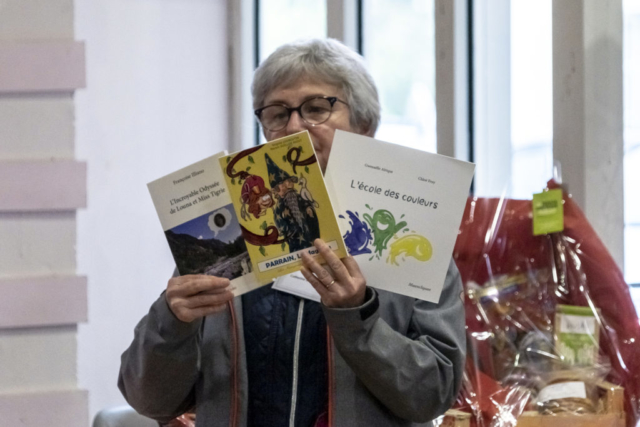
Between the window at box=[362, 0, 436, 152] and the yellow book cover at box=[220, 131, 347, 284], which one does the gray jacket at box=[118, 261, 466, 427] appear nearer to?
the yellow book cover at box=[220, 131, 347, 284]

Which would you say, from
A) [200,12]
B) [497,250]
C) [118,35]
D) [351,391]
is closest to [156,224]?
[118,35]

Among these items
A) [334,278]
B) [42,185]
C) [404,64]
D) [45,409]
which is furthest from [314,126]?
[404,64]

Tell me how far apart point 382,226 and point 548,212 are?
0.66 metres

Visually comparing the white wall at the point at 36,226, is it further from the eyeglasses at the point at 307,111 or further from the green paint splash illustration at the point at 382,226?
the green paint splash illustration at the point at 382,226

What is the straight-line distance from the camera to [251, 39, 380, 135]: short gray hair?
4.64 feet

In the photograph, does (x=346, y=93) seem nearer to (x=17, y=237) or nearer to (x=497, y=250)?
(x=497, y=250)

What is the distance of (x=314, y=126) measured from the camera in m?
1.38

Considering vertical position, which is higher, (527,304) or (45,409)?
(527,304)

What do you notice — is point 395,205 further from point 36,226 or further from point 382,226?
point 36,226

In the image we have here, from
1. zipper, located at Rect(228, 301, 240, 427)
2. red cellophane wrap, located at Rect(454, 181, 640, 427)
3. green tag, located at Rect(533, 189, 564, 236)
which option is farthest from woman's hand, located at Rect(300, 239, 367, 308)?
green tag, located at Rect(533, 189, 564, 236)

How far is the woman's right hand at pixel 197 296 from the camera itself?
121 centimetres

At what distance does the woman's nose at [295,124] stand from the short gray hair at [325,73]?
7 centimetres


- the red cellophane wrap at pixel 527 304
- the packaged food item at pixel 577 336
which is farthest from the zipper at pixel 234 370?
the packaged food item at pixel 577 336

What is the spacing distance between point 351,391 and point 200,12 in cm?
272
